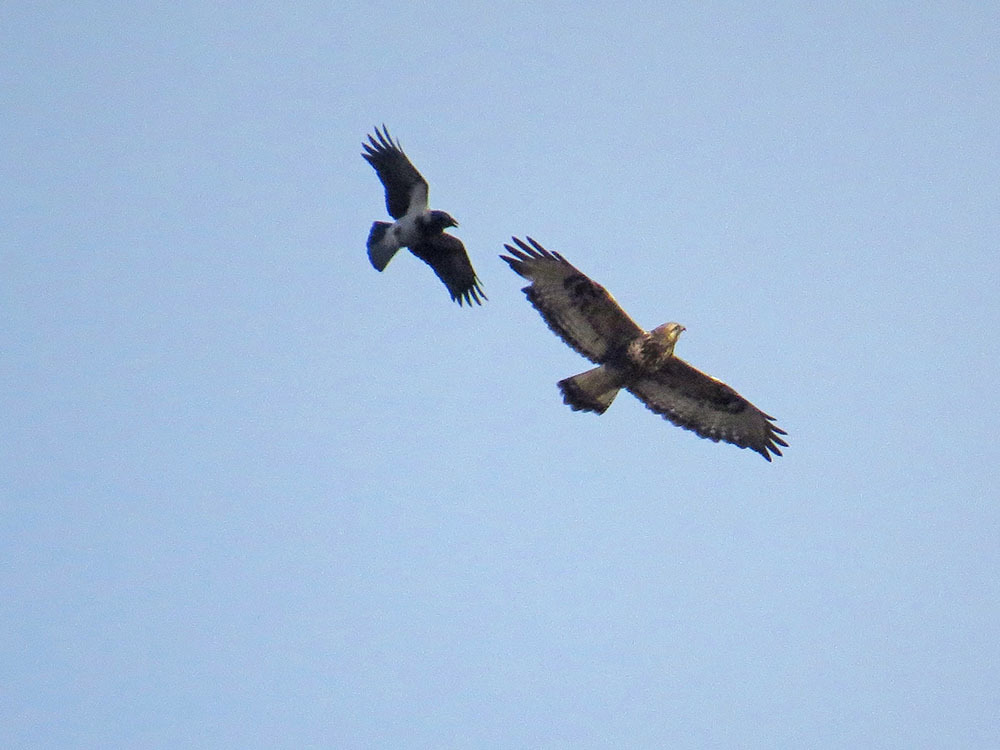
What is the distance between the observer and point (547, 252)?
35.5ft

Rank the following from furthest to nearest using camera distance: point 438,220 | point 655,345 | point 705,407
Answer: point 438,220 → point 705,407 → point 655,345

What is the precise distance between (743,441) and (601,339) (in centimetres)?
186

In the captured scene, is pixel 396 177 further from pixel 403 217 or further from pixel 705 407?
pixel 705 407

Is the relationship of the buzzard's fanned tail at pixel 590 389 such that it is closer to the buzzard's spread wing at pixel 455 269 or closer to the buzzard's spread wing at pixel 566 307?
the buzzard's spread wing at pixel 566 307

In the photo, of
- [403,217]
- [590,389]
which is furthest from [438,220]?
[590,389]

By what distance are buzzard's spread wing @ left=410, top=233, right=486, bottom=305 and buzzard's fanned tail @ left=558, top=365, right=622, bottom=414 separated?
260 cm

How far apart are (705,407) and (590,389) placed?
Answer: 1302 mm

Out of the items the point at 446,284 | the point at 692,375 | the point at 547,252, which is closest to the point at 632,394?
the point at 692,375

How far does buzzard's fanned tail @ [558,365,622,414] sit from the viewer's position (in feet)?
35.2

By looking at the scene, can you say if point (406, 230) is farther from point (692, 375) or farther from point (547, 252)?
point (692, 375)

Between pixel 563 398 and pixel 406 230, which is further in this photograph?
pixel 406 230

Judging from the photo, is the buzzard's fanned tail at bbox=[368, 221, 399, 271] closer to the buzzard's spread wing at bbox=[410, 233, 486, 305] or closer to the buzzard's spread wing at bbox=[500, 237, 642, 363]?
the buzzard's spread wing at bbox=[410, 233, 486, 305]

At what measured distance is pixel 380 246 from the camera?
12445mm

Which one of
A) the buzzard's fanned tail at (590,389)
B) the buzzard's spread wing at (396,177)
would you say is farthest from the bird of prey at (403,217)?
the buzzard's fanned tail at (590,389)
